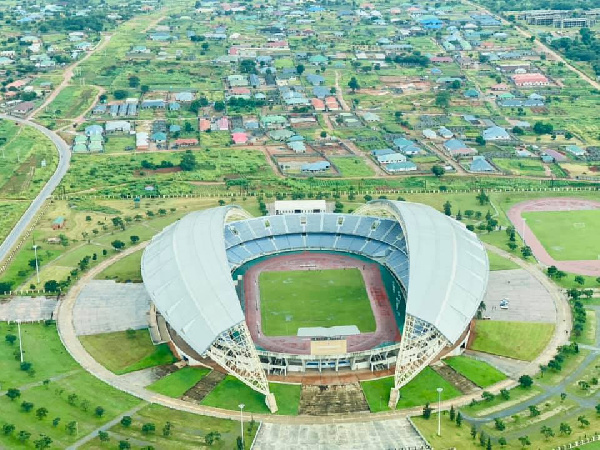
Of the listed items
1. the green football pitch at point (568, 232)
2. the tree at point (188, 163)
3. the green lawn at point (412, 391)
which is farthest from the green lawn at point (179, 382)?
the tree at point (188, 163)

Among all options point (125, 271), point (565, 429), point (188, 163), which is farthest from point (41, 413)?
point (188, 163)

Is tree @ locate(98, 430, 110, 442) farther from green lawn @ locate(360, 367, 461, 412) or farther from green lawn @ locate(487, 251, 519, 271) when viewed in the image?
green lawn @ locate(487, 251, 519, 271)

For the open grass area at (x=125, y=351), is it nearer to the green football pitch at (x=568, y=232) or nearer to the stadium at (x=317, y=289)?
the stadium at (x=317, y=289)

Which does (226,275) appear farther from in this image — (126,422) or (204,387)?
(126,422)

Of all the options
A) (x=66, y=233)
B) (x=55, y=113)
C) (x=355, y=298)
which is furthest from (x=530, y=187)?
(x=55, y=113)

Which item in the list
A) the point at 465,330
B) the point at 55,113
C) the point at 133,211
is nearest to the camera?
the point at 465,330

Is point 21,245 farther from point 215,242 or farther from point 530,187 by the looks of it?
point 530,187

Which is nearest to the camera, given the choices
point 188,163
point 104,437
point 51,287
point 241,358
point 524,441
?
point 524,441
